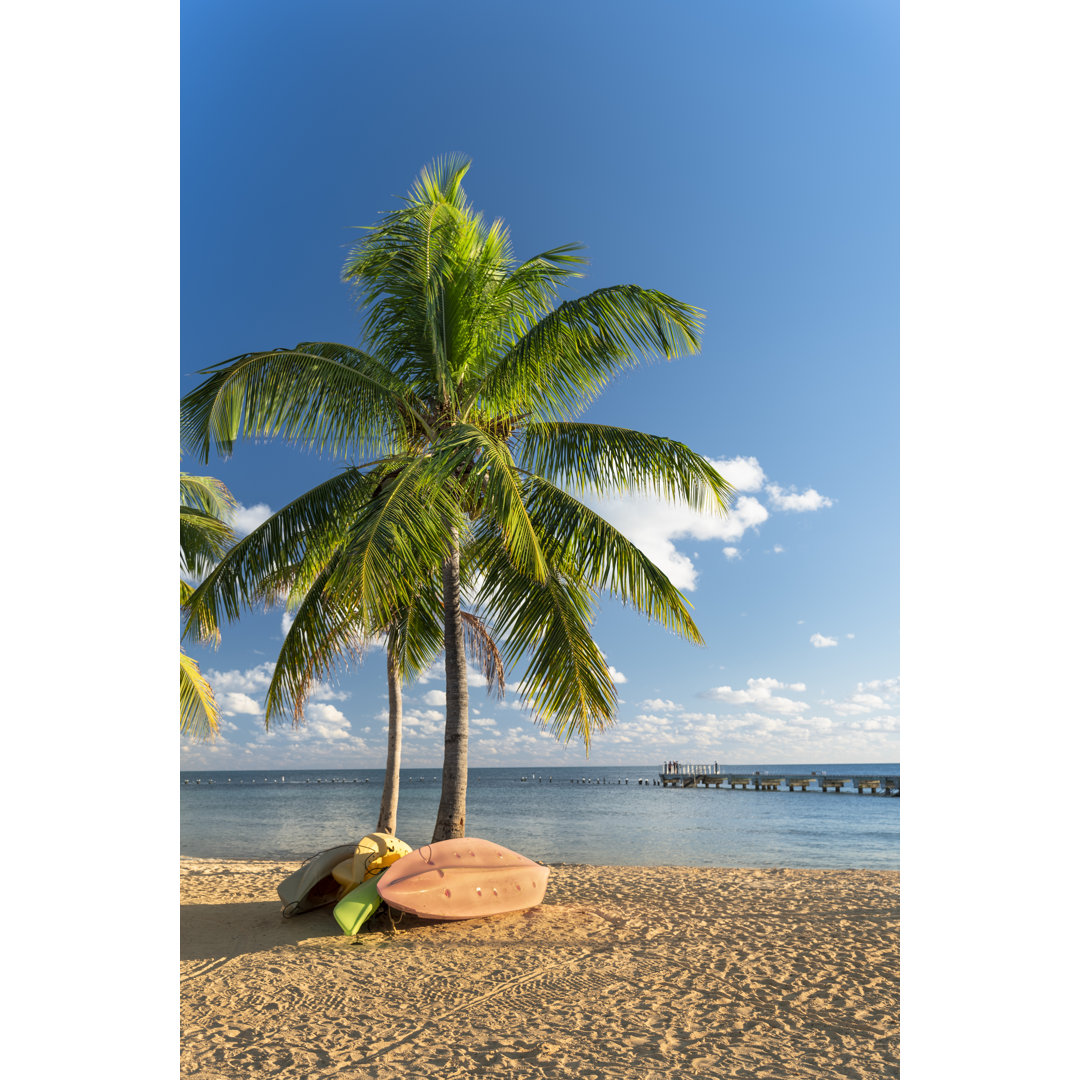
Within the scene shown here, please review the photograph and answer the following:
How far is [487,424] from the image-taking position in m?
7.82

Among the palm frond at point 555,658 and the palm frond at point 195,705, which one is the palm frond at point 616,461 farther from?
the palm frond at point 195,705

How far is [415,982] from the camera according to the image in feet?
16.3

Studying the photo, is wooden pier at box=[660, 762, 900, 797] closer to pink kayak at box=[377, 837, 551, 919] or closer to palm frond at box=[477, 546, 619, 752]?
palm frond at box=[477, 546, 619, 752]

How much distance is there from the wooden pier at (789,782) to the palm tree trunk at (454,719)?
37.0 metres

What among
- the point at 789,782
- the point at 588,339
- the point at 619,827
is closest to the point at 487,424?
the point at 588,339

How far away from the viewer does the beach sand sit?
3666 mm

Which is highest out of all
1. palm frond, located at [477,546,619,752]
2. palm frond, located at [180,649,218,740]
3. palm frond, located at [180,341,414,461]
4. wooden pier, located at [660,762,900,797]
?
palm frond, located at [180,341,414,461]

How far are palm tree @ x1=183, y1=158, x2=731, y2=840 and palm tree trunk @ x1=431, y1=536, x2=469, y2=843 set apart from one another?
0.8 inches

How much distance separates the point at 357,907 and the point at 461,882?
2.90 ft

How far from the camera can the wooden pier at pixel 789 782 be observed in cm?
4072

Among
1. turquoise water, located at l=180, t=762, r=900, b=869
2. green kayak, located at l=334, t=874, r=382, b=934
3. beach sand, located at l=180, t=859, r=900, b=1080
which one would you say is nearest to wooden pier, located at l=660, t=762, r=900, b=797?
turquoise water, located at l=180, t=762, r=900, b=869

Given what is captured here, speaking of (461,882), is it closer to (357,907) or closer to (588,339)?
(357,907)
